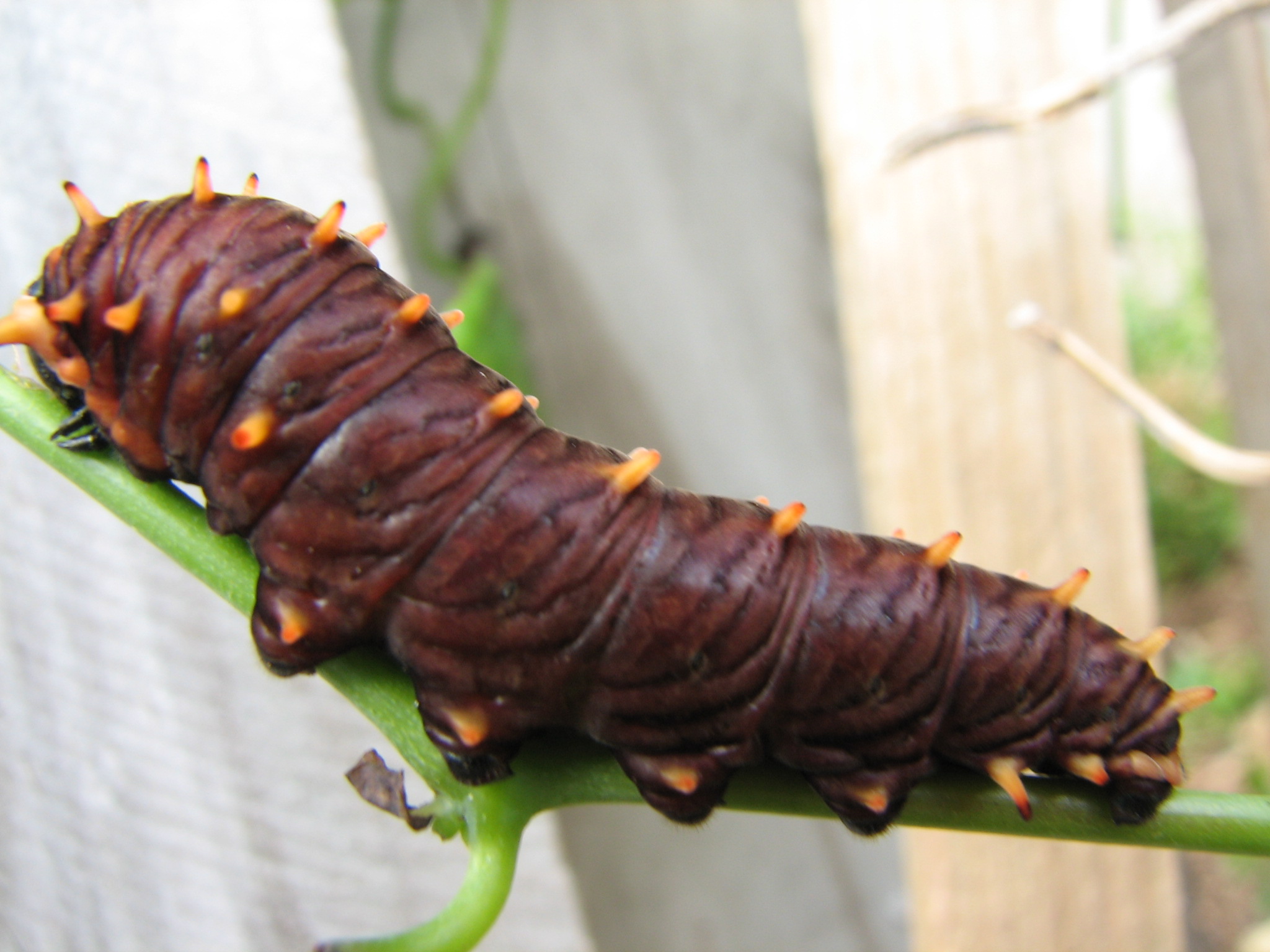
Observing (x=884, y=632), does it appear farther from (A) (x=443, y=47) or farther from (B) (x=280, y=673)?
(A) (x=443, y=47)

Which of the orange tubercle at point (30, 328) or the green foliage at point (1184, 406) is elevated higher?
the orange tubercle at point (30, 328)

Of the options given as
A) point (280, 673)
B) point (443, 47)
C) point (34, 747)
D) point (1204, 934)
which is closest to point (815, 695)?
point (280, 673)

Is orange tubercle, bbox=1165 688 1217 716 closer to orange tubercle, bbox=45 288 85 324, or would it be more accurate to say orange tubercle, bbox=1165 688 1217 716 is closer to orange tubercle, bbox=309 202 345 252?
orange tubercle, bbox=309 202 345 252

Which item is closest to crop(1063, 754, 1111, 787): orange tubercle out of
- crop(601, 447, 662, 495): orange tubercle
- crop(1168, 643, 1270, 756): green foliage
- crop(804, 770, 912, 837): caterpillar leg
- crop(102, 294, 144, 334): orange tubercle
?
crop(804, 770, 912, 837): caterpillar leg

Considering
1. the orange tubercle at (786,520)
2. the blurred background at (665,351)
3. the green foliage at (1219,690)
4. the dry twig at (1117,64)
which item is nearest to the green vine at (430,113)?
the blurred background at (665,351)

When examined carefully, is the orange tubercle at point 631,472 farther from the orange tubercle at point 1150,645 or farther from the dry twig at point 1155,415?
the dry twig at point 1155,415

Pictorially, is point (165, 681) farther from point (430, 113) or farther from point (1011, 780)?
point (430, 113)
